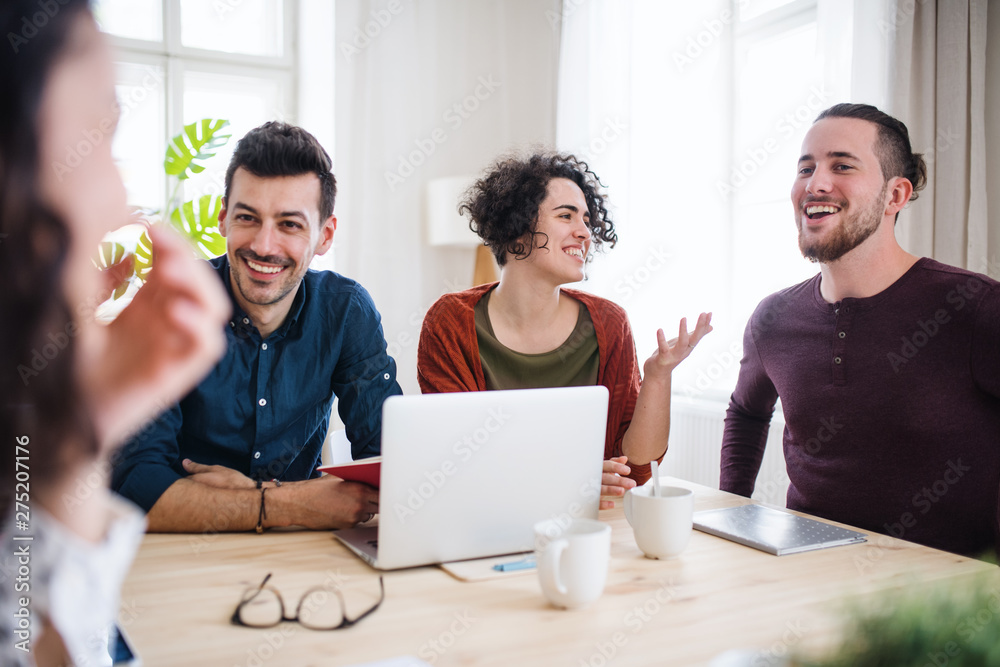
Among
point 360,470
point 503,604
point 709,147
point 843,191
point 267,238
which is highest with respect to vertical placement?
point 709,147

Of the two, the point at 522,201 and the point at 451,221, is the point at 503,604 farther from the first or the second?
the point at 451,221

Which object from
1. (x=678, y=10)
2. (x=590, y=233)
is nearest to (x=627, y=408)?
(x=590, y=233)

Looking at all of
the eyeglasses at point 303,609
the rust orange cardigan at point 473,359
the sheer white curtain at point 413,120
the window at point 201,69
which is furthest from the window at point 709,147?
the eyeglasses at point 303,609

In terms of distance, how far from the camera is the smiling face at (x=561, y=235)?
2.10 metres

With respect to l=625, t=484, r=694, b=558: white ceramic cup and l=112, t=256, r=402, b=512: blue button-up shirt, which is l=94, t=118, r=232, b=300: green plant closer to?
l=112, t=256, r=402, b=512: blue button-up shirt

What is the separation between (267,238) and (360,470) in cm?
65

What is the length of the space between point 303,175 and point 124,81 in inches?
54.4

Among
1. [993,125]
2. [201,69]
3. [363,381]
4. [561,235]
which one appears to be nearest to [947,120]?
[993,125]

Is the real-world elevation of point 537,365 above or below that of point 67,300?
below

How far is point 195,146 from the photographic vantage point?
3232mm

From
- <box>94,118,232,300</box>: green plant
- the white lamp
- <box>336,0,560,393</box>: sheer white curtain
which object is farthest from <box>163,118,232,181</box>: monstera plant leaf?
the white lamp

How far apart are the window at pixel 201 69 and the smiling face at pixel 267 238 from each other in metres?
2.01

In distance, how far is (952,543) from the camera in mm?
1614

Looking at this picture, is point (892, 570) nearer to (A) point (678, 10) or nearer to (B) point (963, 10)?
(B) point (963, 10)
